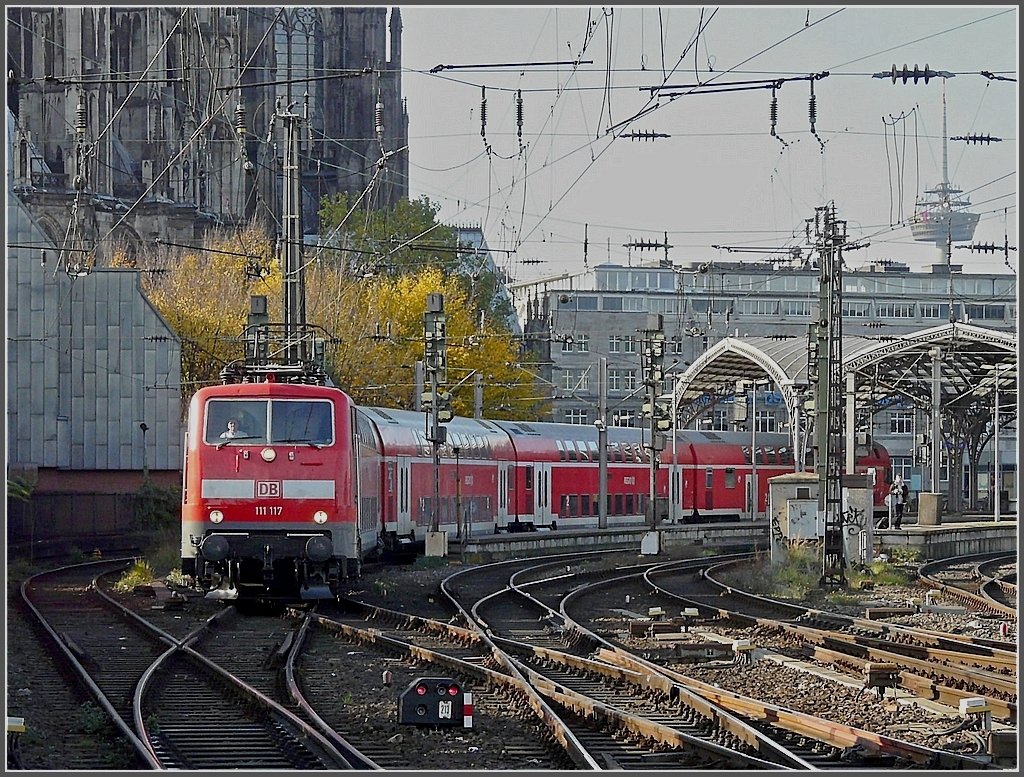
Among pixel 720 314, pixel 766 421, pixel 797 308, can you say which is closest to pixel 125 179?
pixel 766 421

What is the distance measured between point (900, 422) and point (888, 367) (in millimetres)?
51783

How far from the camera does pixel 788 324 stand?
109 m

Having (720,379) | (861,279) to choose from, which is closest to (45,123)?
(720,379)

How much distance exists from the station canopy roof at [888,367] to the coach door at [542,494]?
7724 mm

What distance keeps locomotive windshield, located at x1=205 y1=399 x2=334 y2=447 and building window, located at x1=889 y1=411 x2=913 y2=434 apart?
8410 cm

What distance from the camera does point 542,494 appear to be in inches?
1939

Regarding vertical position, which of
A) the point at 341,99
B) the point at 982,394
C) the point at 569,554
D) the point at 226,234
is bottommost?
the point at 569,554

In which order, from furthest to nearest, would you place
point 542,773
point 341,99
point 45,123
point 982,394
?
1. point 341,99
2. point 45,123
3. point 982,394
4. point 542,773

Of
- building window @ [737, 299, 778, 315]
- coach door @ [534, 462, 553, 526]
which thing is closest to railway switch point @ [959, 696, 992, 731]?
coach door @ [534, 462, 553, 526]

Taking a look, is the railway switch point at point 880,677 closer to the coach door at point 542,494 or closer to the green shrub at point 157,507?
the green shrub at point 157,507

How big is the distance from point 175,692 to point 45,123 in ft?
201

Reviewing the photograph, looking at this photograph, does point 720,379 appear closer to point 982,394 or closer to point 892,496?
point 982,394

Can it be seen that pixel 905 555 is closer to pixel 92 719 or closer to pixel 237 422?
pixel 237 422

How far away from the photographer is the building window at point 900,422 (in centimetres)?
10466
